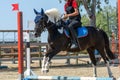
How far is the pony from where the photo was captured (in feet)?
28.8

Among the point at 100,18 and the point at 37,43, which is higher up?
the point at 100,18

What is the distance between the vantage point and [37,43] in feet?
59.1

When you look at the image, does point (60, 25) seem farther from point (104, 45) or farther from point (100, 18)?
point (100, 18)

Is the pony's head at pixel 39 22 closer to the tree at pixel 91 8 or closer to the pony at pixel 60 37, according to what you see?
the pony at pixel 60 37

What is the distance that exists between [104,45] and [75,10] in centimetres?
139

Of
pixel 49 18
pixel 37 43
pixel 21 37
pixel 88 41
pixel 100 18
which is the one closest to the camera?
pixel 21 37

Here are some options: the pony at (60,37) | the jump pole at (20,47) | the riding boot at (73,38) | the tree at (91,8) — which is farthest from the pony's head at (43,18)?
the tree at (91,8)

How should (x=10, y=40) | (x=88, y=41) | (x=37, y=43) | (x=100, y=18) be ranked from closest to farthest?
(x=88, y=41)
(x=37, y=43)
(x=10, y=40)
(x=100, y=18)

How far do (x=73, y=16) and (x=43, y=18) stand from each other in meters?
1.04

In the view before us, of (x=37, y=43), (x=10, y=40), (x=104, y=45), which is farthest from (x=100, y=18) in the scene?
(x=104, y=45)

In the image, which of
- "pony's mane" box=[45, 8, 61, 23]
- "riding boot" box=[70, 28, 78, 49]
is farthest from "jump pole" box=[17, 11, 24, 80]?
"riding boot" box=[70, 28, 78, 49]

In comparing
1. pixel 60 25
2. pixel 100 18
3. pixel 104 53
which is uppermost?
pixel 100 18

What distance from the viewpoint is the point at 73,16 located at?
964cm

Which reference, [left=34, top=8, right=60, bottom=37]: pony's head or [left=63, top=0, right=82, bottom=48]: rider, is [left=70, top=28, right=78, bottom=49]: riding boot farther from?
[left=34, top=8, right=60, bottom=37]: pony's head
